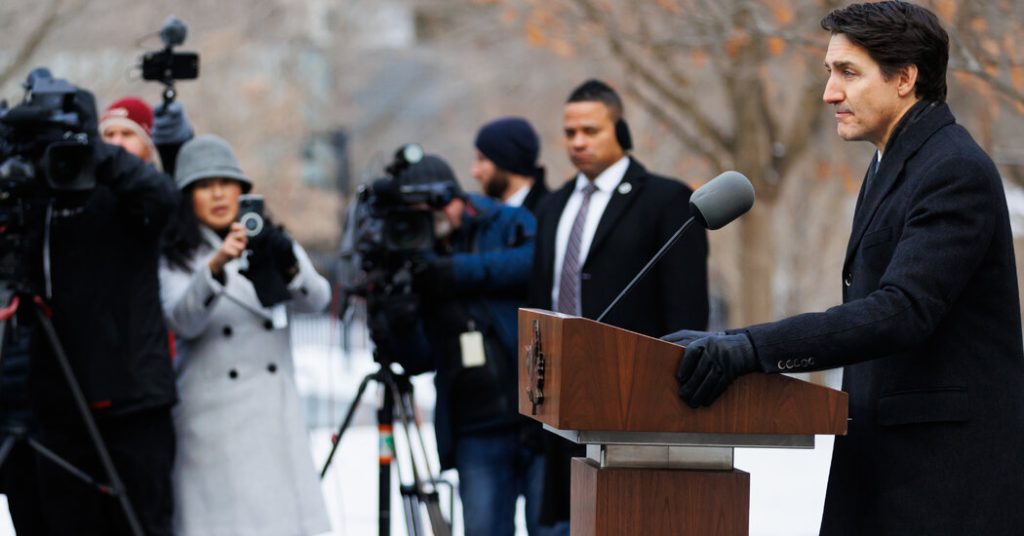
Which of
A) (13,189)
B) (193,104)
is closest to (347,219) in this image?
(13,189)

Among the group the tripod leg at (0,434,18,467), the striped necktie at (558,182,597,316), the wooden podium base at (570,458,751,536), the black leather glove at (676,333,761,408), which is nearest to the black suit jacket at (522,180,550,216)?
the striped necktie at (558,182,597,316)

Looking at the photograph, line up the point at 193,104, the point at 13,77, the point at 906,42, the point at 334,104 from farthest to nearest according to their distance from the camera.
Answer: the point at 334,104
the point at 193,104
the point at 13,77
the point at 906,42

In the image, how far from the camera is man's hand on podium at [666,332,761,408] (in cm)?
334

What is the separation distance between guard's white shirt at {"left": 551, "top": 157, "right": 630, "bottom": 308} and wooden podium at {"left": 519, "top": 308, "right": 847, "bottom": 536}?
2622 millimetres

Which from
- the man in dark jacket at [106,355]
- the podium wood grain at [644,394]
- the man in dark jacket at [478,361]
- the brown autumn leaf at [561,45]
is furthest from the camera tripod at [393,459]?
the brown autumn leaf at [561,45]

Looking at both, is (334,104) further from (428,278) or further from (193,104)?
(428,278)

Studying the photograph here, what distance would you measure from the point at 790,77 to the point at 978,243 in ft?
39.6

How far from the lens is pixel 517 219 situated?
7039mm

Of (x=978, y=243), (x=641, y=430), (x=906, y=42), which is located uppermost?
(x=906, y=42)

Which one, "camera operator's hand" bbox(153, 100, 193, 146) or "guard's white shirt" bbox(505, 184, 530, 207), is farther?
"guard's white shirt" bbox(505, 184, 530, 207)

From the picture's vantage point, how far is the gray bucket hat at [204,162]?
21.4 feet

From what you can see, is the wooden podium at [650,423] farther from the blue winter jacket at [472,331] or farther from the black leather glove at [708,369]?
the blue winter jacket at [472,331]

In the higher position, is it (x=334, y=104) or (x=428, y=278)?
(x=334, y=104)

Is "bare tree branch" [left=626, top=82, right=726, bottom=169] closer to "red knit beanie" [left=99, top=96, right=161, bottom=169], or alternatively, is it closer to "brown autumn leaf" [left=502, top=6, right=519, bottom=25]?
"brown autumn leaf" [left=502, top=6, right=519, bottom=25]
